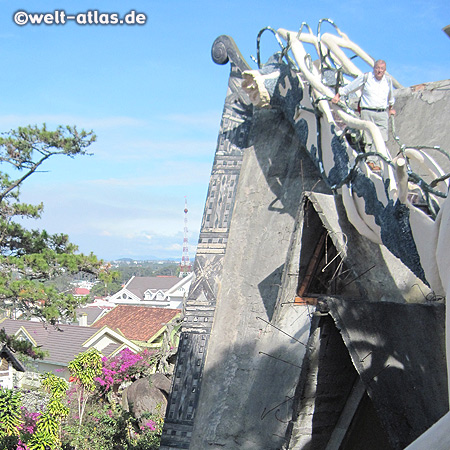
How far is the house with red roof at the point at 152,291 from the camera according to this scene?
61688 millimetres

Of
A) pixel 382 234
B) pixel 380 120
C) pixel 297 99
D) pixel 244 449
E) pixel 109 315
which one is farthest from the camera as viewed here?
pixel 109 315

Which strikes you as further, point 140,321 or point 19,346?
point 140,321

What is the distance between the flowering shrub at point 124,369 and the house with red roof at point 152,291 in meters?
41.4

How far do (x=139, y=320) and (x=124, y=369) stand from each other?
11653mm

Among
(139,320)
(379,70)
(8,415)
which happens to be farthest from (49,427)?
(139,320)

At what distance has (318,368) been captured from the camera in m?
3.66

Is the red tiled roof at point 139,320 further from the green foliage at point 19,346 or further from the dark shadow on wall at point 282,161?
the dark shadow on wall at point 282,161

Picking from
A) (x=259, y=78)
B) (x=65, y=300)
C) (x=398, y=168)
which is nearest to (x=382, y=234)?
(x=398, y=168)

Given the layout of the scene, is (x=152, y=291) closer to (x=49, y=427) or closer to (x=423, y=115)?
(x=49, y=427)

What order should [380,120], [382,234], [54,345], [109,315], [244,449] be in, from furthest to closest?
[109,315], [54,345], [380,120], [244,449], [382,234]

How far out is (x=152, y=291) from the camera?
6875 centimetres

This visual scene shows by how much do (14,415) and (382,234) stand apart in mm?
8744

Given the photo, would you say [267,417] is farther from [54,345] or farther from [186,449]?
[54,345]

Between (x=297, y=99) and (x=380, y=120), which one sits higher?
(x=297, y=99)
